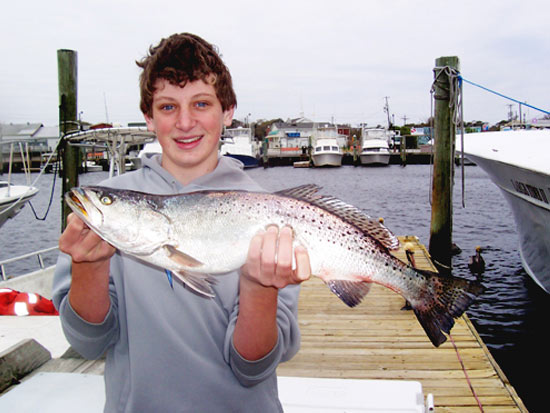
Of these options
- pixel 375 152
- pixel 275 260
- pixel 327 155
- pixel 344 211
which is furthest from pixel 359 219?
pixel 375 152

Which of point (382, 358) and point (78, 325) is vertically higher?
point (78, 325)

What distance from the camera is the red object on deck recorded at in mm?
6445

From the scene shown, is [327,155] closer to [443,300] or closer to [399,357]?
[399,357]

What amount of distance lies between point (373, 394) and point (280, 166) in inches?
2667

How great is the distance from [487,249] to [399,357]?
12487 millimetres

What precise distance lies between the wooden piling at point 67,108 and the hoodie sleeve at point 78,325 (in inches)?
310

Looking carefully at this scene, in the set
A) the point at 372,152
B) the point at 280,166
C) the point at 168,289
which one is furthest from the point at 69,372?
the point at 280,166

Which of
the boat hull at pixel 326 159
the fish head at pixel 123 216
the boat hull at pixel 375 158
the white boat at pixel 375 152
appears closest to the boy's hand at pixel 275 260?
the fish head at pixel 123 216

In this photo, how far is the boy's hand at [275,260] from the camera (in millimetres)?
1963

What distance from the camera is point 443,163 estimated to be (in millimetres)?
9891

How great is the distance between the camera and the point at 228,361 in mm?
2148

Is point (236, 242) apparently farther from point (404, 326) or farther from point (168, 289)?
point (404, 326)

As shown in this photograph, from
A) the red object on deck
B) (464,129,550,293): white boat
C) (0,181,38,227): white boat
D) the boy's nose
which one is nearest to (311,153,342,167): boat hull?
(464,129,550,293): white boat

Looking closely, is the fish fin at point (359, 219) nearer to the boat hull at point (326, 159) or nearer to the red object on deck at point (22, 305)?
the red object on deck at point (22, 305)
